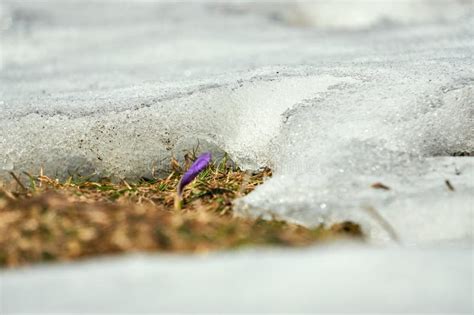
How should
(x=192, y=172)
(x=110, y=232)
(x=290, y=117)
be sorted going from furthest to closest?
(x=290, y=117) → (x=192, y=172) → (x=110, y=232)

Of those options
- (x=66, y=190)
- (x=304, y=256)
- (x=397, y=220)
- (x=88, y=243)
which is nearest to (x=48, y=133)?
(x=66, y=190)

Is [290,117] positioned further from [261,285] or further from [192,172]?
[261,285]

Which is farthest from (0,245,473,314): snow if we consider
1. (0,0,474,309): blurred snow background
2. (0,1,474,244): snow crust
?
(0,1,474,244): snow crust

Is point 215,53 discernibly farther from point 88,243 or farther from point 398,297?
point 398,297

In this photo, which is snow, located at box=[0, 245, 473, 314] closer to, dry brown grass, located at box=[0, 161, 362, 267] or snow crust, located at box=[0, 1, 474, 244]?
dry brown grass, located at box=[0, 161, 362, 267]

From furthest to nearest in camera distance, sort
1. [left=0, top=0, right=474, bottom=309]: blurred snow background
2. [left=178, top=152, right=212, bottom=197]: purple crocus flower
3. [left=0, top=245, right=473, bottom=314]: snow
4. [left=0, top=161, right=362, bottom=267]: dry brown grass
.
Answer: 1. [left=178, top=152, right=212, bottom=197]: purple crocus flower
2. [left=0, top=0, right=474, bottom=309]: blurred snow background
3. [left=0, top=161, right=362, bottom=267]: dry brown grass
4. [left=0, top=245, right=473, bottom=314]: snow

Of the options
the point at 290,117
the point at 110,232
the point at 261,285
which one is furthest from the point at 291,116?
the point at 261,285
